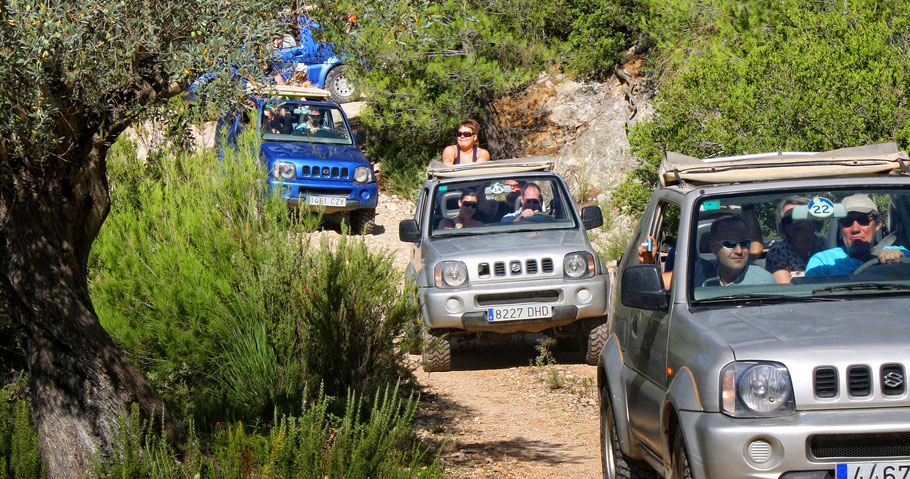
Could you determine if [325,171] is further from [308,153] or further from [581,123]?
[581,123]

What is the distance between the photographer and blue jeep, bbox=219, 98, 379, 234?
14953 mm

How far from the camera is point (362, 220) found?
16.2 meters

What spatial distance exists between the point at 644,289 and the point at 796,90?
247 inches

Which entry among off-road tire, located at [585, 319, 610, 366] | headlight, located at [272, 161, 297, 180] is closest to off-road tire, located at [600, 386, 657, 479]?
off-road tire, located at [585, 319, 610, 366]

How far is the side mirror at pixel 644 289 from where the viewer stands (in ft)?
14.6

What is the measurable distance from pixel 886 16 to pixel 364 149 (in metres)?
12.1

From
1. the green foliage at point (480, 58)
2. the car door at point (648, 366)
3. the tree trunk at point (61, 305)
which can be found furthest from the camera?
the green foliage at point (480, 58)

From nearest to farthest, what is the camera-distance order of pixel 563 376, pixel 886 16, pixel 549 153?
pixel 563 376
pixel 886 16
pixel 549 153

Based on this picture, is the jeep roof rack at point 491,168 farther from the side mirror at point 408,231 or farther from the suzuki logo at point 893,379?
the suzuki logo at point 893,379

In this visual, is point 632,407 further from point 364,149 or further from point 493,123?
point 364,149

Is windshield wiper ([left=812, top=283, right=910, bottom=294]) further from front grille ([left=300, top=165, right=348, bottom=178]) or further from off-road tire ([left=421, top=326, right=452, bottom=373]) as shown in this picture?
front grille ([left=300, top=165, right=348, bottom=178])

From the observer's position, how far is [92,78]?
4.43 metres

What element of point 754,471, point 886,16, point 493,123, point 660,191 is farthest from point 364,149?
point 754,471

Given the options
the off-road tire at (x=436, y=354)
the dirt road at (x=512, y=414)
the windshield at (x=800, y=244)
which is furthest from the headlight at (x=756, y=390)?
the off-road tire at (x=436, y=354)
